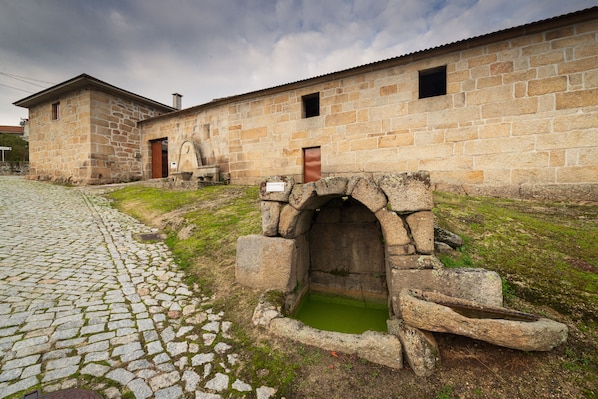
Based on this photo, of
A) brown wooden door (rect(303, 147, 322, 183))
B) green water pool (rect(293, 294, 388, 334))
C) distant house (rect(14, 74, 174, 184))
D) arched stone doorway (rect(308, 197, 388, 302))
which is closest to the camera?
green water pool (rect(293, 294, 388, 334))

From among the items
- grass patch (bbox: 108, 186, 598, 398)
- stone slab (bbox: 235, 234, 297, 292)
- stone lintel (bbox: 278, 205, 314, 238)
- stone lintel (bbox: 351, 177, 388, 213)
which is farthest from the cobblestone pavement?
stone lintel (bbox: 351, 177, 388, 213)

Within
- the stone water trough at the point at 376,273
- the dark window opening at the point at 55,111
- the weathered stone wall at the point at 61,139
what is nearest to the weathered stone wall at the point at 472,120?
the stone water trough at the point at 376,273

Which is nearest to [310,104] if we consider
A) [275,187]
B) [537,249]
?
[275,187]

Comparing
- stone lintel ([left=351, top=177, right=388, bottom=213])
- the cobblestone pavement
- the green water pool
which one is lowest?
the green water pool

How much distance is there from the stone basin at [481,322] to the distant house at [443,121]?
20.2 feet

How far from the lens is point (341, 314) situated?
13.8 ft

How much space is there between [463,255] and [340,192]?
82.6 inches

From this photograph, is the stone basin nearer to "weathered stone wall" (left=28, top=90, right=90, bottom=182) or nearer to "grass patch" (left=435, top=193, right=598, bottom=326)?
"grass patch" (left=435, top=193, right=598, bottom=326)

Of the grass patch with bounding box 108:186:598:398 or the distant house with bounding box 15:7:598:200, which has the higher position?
the distant house with bounding box 15:7:598:200

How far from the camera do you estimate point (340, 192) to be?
3252mm

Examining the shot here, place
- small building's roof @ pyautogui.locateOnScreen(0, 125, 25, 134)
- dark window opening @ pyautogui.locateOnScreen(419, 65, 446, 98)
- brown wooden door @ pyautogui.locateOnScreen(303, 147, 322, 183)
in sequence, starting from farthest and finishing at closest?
small building's roof @ pyautogui.locateOnScreen(0, 125, 25, 134), brown wooden door @ pyautogui.locateOnScreen(303, 147, 322, 183), dark window opening @ pyautogui.locateOnScreen(419, 65, 446, 98)

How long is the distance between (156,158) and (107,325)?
14.9 metres

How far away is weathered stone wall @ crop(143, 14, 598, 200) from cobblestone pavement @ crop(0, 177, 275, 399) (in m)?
6.95

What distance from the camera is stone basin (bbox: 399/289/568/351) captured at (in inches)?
80.0
